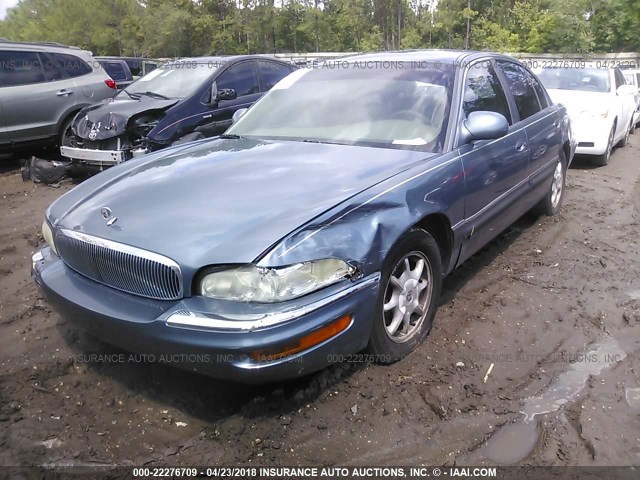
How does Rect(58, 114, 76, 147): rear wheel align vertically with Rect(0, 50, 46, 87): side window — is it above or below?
below

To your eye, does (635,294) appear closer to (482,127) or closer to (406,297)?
(482,127)

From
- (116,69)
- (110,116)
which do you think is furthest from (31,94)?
(116,69)

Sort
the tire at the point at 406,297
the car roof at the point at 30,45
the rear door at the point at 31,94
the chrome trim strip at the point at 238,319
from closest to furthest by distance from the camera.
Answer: the chrome trim strip at the point at 238,319
the tire at the point at 406,297
the rear door at the point at 31,94
the car roof at the point at 30,45

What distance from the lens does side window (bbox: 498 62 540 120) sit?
169 inches

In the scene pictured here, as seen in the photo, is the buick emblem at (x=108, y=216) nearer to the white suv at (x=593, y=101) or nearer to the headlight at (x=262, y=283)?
the headlight at (x=262, y=283)

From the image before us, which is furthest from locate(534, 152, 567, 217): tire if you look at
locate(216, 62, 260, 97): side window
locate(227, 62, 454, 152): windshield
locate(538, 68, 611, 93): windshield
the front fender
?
locate(216, 62, 260, 97): side window

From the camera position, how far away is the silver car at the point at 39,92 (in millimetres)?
7660

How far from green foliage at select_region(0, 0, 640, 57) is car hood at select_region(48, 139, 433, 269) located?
139ft

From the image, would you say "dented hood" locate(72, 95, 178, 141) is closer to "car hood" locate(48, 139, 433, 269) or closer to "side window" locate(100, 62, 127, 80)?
"car hood" locate(48, 139, 433, 269)

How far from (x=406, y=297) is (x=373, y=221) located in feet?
1.89

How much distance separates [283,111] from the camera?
3.76 m

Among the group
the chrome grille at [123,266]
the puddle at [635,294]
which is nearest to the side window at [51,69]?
the chrome grille at [123,266]

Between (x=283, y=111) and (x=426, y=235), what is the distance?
1.54m

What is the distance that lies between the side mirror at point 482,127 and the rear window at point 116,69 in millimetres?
15186
